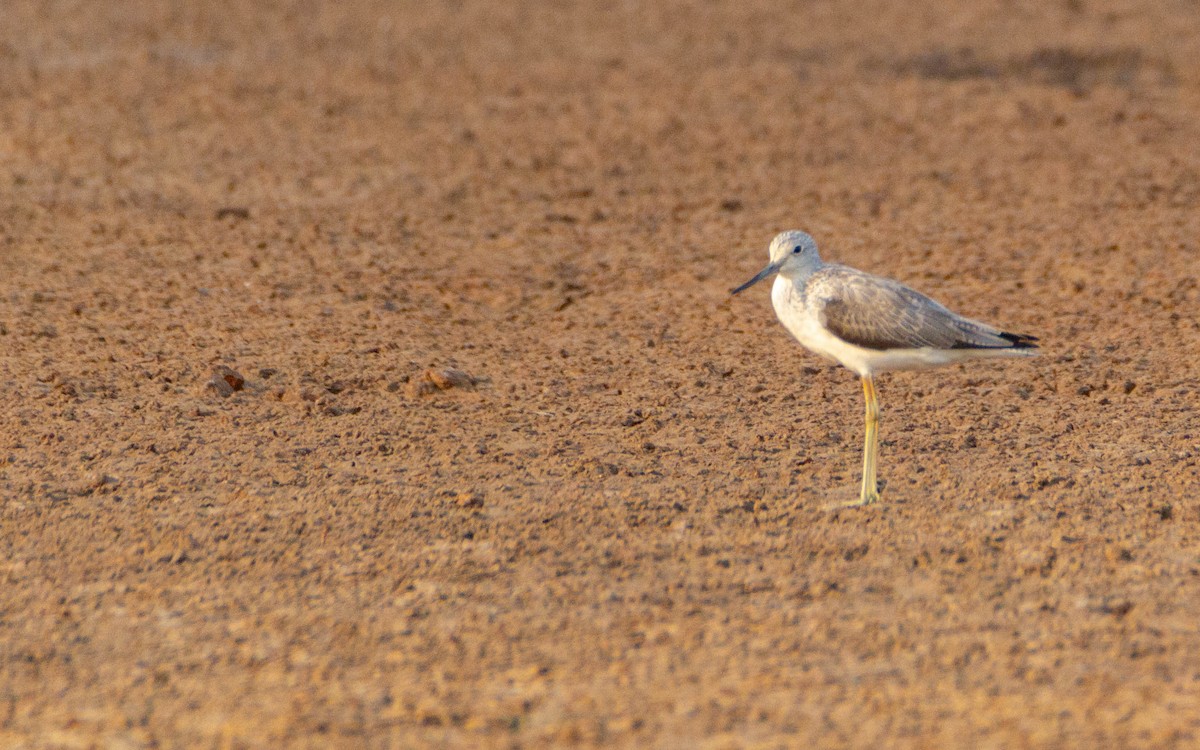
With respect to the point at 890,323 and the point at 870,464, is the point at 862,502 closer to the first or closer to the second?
the point at 870,464

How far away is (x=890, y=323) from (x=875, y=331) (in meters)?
0.07

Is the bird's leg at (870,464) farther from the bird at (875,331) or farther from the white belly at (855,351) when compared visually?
the white belly at (855,351)

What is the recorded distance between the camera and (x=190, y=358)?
23.9 feet

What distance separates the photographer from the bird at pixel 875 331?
5.64 meters

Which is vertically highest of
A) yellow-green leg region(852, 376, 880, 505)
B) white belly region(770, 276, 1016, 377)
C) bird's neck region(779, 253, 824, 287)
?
bird's neck region(779, 253, 824, 287)

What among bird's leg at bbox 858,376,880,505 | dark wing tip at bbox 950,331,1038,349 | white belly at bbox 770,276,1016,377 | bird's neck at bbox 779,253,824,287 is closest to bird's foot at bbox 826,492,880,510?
bird's leg at bbox 858,376,880,505

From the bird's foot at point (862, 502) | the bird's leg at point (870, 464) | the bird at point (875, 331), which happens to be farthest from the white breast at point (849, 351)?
the bird's foot at point (862, 502)

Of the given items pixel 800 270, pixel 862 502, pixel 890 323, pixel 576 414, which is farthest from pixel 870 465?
pixel 576 414

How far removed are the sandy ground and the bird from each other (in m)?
0.47

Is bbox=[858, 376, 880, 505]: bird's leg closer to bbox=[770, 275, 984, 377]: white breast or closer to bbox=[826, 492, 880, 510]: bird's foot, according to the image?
bbox=[826, 492, 880, 510]: bird's foot

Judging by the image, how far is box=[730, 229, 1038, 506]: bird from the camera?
18.5 ft

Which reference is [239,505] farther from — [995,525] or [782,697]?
[995,525]

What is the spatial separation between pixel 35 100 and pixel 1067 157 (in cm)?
786

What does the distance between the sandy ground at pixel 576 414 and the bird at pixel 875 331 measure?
0.47 m
